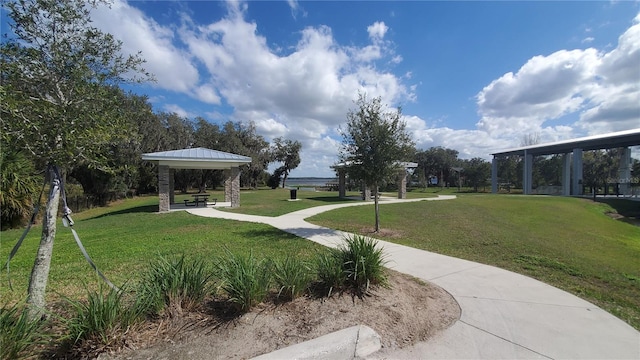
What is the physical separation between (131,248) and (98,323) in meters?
5.56

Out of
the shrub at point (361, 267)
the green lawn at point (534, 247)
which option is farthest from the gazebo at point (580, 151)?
the shrub at point (361, 267)

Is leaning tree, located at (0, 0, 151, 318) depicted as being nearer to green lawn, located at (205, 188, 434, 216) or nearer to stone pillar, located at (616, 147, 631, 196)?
green lawn, located at (205, 188, 434, 216)

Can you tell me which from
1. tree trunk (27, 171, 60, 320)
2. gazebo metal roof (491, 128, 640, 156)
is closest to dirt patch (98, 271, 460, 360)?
tree trunk (27, 171, 60, 320)

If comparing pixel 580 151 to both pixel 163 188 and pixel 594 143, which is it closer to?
pixel 594 143

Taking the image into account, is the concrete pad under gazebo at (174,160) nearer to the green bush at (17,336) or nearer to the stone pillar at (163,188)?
the stone pillar at (163,188)

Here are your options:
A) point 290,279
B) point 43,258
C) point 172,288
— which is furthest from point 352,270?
point 43,258

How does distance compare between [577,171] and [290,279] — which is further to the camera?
[577,171]

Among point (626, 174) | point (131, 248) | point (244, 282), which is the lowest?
point (131, 248)

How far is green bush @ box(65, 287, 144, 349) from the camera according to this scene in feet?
8.37

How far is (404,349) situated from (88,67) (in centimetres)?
487

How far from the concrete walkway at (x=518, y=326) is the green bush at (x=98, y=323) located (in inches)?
100

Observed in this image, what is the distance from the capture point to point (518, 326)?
11.2 ft

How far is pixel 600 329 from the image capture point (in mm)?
3352

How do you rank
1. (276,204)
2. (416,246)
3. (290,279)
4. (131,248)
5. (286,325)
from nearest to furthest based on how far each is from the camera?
1. (286,325)
2. (290,279)
3. (131,248)
4. (416,246)
5. (276,204)
